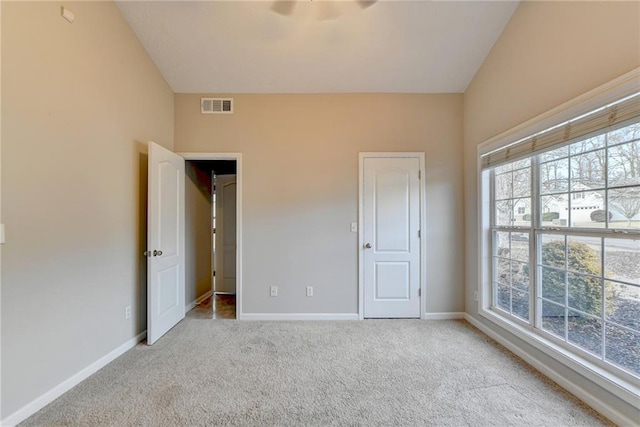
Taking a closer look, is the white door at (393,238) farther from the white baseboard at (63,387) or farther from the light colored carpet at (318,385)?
the white baseboard at (63,387)

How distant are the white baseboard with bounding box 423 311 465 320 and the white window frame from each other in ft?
1.22

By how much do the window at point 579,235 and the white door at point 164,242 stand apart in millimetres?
3454

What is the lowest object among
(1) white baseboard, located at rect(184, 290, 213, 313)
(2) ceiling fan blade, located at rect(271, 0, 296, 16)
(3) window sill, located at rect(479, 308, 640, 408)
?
(1) white baseboard, located at rect(184, 290, 213, 313)

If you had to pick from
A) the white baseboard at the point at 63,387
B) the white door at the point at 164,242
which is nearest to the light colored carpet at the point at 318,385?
the white baseboard at the point at 63,387

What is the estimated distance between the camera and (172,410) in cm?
176

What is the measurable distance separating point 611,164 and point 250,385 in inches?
115

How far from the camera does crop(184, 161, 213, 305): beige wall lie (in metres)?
3.70

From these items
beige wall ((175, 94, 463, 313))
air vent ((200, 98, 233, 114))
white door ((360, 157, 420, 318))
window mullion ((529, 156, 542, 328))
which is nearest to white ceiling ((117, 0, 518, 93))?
air vent ((200, 98, 233, 114))

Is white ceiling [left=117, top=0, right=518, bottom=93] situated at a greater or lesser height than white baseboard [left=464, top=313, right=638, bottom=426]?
greater

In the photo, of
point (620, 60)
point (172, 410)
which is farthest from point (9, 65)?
point (620, 60)

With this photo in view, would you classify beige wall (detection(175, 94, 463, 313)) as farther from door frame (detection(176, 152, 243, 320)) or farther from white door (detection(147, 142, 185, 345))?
white door (detection(147, 142, 185, 345))

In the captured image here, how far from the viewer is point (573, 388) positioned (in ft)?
6.23

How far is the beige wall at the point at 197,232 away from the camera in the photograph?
370cm

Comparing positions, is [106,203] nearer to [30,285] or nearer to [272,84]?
[30,285]
